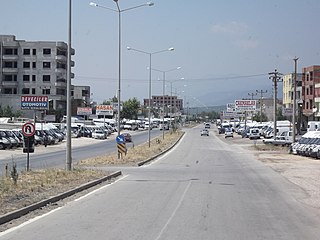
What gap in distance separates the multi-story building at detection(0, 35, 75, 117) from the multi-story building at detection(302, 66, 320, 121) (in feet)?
162

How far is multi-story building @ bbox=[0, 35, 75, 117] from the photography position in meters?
110

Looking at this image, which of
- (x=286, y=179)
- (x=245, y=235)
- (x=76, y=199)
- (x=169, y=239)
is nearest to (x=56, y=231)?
(x=169, y=239)

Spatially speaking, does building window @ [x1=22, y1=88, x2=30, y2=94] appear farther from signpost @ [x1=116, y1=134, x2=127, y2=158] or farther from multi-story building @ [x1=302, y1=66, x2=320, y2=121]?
signpost @ [x1=116, y1=134, x2=127, y2=158]

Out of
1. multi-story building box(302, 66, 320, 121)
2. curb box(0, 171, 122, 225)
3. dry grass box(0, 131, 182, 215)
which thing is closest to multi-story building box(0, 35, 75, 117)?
multi-story building box(302, 66, 320, 121)

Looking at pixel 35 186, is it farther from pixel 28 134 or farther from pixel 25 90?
pixel 25 90

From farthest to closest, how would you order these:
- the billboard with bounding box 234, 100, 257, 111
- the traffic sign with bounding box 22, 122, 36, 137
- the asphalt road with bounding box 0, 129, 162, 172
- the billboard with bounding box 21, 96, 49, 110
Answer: the billboard with bounding box 234, 100, 257, 111
the billboard with bounding box 21, 96, 49, 110
the asphalt road with bounding box 0, 129, 162, 172
the traffic sign with bounding box 22, 122, 36, 137

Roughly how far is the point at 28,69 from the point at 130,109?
7358 cm

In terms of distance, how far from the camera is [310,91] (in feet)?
341

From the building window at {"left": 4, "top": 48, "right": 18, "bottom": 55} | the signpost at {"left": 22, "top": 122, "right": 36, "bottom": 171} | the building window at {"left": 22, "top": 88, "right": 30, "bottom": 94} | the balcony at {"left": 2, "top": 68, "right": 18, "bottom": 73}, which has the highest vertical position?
the building window at {"left": 4, "top": 48, "right": 18, "bottom": 55}

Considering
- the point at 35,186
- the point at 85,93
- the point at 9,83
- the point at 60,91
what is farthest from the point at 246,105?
the point at 35,186

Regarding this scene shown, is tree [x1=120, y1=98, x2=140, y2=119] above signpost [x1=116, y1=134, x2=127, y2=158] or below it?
above

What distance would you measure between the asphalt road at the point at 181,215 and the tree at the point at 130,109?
160 meters

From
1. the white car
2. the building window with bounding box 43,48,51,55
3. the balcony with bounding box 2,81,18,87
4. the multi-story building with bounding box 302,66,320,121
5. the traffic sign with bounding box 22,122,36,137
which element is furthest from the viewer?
the balcony with bounding box 2,81,18,87

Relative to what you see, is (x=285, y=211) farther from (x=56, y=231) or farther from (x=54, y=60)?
(x=54, y=60)
